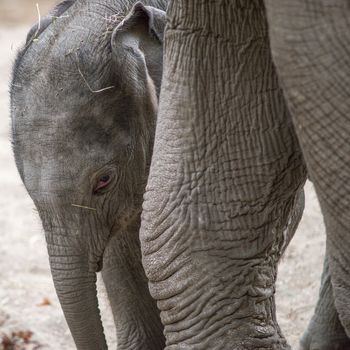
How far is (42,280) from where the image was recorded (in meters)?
7.04

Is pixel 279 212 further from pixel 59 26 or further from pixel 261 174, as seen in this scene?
pixel 59 26

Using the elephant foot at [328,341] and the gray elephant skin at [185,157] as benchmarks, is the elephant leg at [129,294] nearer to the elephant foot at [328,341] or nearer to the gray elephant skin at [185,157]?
the gray elephant skin at [185,157]

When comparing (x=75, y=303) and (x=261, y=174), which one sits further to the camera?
(x=75, y=303)

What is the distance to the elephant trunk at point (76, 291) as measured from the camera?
4.55m

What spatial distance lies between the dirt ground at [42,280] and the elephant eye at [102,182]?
1.29 ft

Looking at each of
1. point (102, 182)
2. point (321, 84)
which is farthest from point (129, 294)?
point (321, 84)

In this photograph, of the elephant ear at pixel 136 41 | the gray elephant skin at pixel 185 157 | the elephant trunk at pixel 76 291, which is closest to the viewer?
the gray elephant skin at pixel 185 157

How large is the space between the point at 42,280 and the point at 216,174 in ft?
10.7

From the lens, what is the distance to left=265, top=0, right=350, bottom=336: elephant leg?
3.18 meters

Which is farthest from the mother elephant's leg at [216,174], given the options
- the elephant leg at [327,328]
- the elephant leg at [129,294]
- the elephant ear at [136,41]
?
the elephant leg at [327,328]

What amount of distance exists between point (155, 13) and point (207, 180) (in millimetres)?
1099

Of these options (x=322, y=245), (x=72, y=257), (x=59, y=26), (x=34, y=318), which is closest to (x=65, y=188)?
(x=72, y=257)

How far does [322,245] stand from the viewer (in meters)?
6.89

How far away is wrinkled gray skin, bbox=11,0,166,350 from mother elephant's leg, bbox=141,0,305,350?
66 cm
